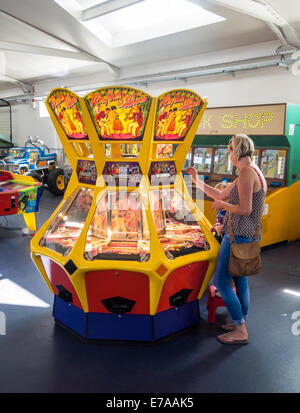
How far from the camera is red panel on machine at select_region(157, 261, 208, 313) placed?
8.93ft

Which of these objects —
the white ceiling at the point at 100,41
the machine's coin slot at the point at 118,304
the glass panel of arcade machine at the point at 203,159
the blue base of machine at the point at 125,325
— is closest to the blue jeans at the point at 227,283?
the blue base of machine at the point at 125,325

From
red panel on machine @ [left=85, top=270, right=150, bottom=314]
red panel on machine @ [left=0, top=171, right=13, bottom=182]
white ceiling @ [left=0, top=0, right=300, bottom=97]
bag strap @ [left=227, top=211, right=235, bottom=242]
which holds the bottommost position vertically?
red panel on machine @ [left=85, top=270, right=150, bottom=314]

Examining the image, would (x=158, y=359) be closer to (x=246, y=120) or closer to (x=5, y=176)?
(x=246, y=120)

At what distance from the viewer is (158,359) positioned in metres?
2.65

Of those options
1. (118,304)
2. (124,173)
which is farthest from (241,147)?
(118,304)

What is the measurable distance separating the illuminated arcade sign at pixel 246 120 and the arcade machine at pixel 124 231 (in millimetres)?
2720

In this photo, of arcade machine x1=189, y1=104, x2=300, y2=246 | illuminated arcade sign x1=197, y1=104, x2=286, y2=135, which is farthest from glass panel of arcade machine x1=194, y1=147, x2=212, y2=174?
illuminated arcade sign x1=197, y1=104, x2=286, y2=135

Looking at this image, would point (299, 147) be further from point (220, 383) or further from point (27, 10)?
point (27, 10)

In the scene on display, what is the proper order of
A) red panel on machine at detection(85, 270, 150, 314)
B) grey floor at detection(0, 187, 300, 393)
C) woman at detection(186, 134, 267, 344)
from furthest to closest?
1. red panel on machine at detection(85, 270, 150, 314)
2. woman at detection(186, 134, 267, 344)
3. grey floor at detection(0, 187, 300, 393)

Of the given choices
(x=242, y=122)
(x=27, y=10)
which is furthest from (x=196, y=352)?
(x=27, y=10)

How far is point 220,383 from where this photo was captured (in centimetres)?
238

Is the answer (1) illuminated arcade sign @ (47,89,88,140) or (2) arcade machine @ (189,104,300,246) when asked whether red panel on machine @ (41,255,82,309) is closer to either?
(1) illuminated arcade sign @ (47,89,88,140)

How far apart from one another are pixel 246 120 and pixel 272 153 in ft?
2.17

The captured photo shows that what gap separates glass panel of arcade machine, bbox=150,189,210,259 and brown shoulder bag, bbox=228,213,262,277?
358 millimetres
